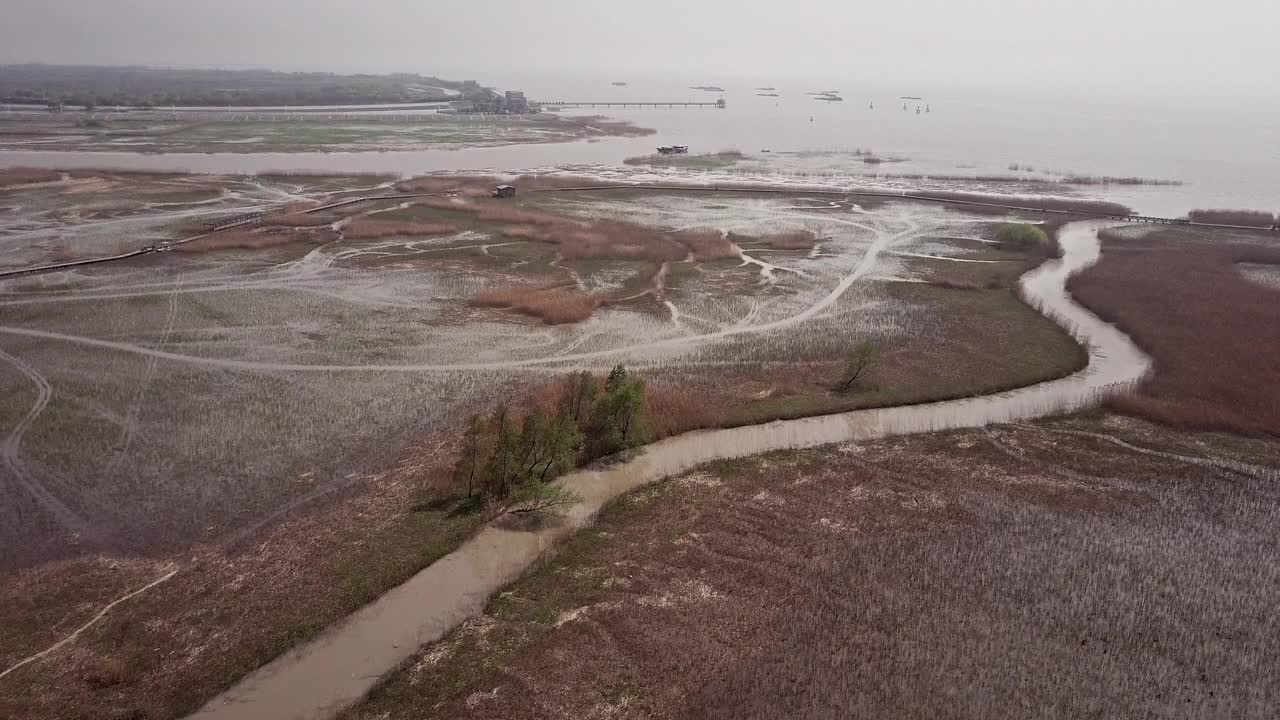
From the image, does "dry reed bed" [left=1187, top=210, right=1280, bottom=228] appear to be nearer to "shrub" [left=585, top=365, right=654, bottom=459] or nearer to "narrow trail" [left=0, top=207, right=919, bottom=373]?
"narrow trail" [left=0, top=207, right=919, bottom=373]

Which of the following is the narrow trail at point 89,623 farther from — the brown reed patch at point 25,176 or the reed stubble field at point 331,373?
the brown reed patch at point 25,176

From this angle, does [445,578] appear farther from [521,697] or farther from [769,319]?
[769,319]

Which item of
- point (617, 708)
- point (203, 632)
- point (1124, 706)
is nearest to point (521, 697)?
point (617, 708)

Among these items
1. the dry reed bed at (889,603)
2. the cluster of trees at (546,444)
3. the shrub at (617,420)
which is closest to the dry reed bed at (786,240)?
the shrub at (617,420)

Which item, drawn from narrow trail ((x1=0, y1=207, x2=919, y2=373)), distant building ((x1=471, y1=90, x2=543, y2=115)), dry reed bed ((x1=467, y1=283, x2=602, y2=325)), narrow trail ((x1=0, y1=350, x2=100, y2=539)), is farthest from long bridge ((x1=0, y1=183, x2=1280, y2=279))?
distant building ((x1=471, y1=90, x2=543, y2=115))

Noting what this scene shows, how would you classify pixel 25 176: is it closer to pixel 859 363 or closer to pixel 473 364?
pixel 473 364

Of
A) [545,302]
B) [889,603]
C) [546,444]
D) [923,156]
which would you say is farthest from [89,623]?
[923,156]
